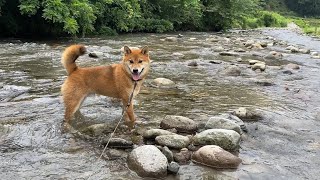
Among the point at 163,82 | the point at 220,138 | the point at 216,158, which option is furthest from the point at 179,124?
the point at 163,82

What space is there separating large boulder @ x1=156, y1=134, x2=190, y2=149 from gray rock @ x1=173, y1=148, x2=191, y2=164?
0.49ft

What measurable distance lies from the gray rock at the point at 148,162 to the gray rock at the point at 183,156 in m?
0.31

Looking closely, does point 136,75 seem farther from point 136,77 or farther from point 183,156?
point 183,156

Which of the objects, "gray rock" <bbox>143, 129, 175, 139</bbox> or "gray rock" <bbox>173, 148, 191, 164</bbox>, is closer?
"gray rock" <bbox>173, 148, 191, 164</bbox>

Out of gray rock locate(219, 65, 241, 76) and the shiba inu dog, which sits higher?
the shiba inu dog

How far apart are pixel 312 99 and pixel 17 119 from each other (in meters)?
6.38

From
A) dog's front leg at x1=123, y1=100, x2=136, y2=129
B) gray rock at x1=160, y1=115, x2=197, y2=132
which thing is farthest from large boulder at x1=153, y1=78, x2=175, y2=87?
gray rock at x1=160, y1=115, x2=197, y2=132

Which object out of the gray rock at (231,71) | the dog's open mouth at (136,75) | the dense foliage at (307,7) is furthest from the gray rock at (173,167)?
the dense foliage at (307,7)

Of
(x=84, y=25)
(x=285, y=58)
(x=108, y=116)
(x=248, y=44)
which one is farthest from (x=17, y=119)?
(x=248, y=44)

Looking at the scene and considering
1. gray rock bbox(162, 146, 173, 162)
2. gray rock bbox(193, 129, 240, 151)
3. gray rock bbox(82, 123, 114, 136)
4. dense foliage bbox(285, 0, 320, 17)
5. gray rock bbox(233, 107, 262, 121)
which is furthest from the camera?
dense foliage bbox(285, 0, 320, 17)

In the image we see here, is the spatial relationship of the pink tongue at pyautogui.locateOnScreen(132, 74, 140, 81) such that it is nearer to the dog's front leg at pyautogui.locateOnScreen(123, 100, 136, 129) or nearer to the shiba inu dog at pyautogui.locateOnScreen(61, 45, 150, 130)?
the shiba inu dog at pyautogui.locateOnScreen(61, 45, 150, 130)

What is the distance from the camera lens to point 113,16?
23.2 m

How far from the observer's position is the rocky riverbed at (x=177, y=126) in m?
4.88

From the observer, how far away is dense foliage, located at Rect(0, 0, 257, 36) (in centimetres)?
1772
